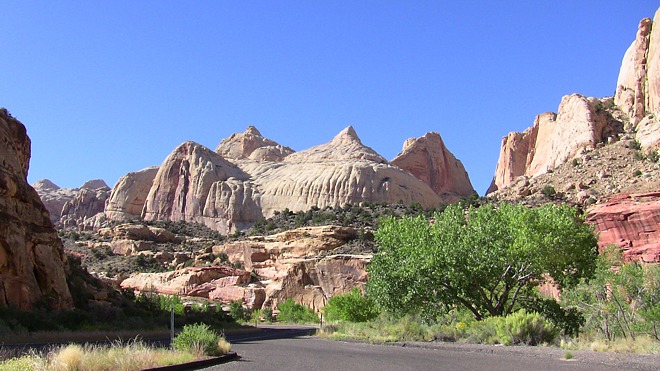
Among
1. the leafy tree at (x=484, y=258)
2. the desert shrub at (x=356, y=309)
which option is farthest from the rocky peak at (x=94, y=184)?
the leafy tree at (x=484, y=258)

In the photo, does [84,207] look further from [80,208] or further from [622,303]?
[622,303]

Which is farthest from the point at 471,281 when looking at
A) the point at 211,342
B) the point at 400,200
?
the point at 400,200

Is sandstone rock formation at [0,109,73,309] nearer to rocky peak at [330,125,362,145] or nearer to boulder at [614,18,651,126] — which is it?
boulder at [614,18,651,126]

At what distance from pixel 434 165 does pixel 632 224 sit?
7695 cm

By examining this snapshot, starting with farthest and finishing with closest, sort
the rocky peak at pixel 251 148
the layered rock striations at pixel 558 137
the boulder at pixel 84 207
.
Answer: the rocky peak at pixel 251 148 → the boulder at pixel 84 207 → the layered rock striations at pixel 558 137

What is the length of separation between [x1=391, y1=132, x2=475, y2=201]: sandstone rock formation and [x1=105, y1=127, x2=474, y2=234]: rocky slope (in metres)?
0.26

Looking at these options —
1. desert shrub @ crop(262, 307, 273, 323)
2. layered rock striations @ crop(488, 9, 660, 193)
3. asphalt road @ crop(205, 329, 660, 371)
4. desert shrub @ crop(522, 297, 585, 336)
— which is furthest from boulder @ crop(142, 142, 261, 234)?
asphalt road @ crop(205, 329, 660, 371)

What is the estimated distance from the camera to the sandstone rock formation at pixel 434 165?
4916 inches

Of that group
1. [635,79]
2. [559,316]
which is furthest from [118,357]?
[635,79]

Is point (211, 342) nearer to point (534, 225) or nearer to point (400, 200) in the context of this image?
point (534, 225)

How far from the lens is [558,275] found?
2348 cm

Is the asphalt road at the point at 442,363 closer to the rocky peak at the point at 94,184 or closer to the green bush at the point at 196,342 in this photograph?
the green bush at the point at 196,342

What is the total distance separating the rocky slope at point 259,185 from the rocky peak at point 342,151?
0.20 metres

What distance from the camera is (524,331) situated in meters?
19.6
